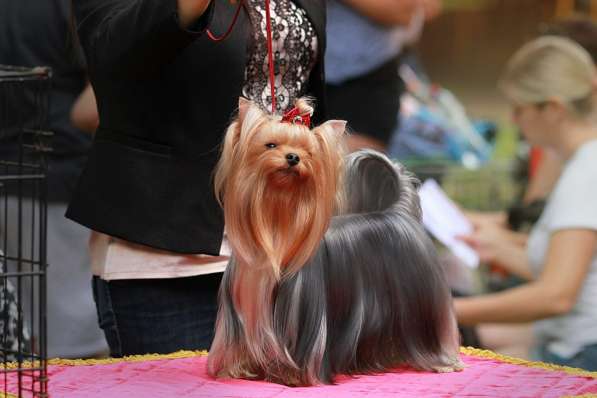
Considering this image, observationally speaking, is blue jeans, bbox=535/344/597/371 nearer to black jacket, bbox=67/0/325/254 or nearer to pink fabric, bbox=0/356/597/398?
pink fabric, bbox=0/356/597/398

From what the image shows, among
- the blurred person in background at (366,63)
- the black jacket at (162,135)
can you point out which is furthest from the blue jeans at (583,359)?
the black jacket at (162,135)

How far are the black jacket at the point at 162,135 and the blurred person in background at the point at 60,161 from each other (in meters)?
1.45

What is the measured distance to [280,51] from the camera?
2402 mm

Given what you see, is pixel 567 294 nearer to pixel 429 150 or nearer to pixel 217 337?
pixel 429 150

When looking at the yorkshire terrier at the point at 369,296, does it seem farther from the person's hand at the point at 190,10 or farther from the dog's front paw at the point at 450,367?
the person's hand at the point at 190,10

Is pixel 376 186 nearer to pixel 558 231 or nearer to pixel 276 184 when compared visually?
pixel 276 184

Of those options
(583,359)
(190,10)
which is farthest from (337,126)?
(583,359)

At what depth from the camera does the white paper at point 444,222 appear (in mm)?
4016

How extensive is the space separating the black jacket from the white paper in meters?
1.59

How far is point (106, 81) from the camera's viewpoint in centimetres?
242

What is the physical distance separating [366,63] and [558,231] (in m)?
0.80

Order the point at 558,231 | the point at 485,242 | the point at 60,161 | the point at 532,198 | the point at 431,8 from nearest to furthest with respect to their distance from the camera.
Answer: the point at 558,231 → the point at 60,161 → the point at 485,242 → the point at 431,8 → the point at 532,198

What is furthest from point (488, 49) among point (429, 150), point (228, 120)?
point (228, 120)

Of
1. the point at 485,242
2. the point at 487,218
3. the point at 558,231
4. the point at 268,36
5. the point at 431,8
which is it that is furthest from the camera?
the point at 487,218
